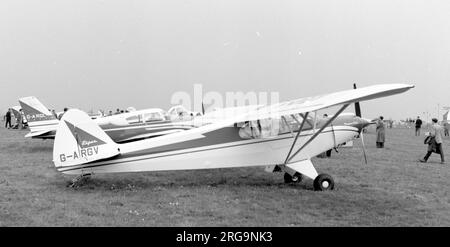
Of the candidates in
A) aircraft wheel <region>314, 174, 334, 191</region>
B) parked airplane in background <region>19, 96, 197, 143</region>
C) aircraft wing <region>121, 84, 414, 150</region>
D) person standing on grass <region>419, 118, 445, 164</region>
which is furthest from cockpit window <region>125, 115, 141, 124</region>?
person standing on grass <region>419, 118, 445, 164</region>

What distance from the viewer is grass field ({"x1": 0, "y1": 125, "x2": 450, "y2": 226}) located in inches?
244

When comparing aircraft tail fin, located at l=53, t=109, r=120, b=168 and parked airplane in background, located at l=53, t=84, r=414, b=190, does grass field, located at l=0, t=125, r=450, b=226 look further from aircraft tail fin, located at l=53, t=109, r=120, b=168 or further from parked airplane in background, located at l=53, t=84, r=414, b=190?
aircraft tail fin, located at l=53, t=109, r=120, b=168

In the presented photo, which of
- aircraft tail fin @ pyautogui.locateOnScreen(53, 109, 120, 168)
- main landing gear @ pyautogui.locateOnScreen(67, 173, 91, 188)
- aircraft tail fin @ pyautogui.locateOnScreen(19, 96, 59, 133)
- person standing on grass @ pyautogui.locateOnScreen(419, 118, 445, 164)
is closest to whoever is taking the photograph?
aircraft tail fin @ pyautogui.locateOnScreen(53, 109, 120, 168)

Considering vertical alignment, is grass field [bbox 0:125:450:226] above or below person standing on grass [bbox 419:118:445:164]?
below

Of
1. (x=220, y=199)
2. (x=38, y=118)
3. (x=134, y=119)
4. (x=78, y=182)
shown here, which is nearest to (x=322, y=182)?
(x=220, y=199)

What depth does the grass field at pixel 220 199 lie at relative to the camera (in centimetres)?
619

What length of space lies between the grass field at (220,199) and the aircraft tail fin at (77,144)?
2.24ft

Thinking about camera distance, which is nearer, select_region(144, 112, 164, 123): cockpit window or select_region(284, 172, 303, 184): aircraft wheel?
select_region(284, 172, 303, 184): aircraft wheel

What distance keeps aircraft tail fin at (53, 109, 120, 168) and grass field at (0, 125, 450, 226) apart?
0.68 meters

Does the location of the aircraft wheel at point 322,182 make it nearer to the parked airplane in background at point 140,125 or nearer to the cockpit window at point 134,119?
the parked airplane in background at point 140,125

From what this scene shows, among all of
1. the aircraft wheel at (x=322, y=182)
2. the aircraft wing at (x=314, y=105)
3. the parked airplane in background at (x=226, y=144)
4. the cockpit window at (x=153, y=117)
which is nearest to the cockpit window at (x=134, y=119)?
the cockpit window at (x=153, y=117)

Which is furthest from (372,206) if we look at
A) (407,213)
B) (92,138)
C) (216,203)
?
(92,138)

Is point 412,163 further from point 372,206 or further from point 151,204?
point 151,204

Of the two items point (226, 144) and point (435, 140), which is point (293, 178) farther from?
point (435, 140)
